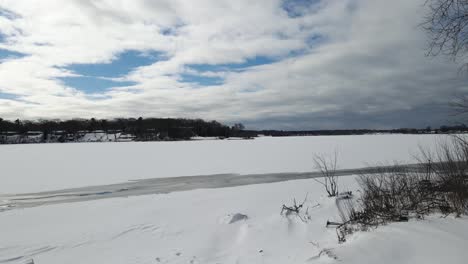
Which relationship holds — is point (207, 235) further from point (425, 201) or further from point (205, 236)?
point (425, 201)

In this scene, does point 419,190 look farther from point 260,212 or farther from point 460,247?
point 260,212

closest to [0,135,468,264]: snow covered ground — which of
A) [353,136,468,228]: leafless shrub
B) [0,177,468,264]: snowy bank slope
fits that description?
[0,177,468,264]: snowy bank slope

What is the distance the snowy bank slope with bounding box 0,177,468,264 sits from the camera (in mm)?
3662

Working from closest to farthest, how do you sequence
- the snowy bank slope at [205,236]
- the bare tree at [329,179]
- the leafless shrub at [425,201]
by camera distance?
the snowy bank slope at [205,236] → the leafless shrub at [425,201] → the bare tree at [329,179]

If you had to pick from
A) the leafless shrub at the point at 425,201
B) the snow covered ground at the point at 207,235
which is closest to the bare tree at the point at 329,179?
the snow covered ground at the point at 207,235

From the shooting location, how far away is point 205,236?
6.32 metres

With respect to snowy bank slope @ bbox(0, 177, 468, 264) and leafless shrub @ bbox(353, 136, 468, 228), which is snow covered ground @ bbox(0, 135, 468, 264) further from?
leafless shrub @ bbox(353, 136, 468, 228)

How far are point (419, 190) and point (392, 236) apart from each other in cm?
236

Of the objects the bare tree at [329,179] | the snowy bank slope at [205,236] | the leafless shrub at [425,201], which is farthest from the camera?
the bare tree at [329,179]

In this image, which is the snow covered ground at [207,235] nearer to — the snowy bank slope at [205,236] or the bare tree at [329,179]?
the snowy bank slope at [205,236]

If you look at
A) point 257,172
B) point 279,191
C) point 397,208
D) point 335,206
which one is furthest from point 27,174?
point 397,208

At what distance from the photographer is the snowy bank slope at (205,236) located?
366 cm

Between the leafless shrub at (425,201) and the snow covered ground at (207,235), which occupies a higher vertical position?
the leafless shrub at (425,201)

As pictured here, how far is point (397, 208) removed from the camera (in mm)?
5434
